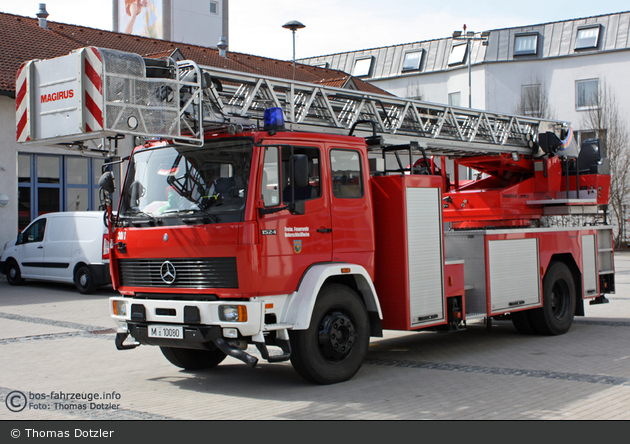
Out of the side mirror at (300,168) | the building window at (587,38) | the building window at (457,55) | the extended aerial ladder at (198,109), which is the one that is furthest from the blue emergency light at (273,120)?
the building window at (457,55)

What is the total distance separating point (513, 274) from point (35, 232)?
12.8 metres

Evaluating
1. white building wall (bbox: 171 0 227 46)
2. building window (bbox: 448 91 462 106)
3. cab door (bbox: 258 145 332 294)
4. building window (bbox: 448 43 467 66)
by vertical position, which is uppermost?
→ white building wall (bbox: 171 0 227 46)

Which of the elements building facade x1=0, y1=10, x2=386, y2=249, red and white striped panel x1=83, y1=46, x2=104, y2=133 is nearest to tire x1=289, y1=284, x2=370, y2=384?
red and white striped panel x1=83, y1=46, x2=104, y2=133

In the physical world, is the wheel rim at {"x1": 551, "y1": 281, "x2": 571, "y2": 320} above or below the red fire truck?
below

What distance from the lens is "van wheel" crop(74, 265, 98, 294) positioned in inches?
651

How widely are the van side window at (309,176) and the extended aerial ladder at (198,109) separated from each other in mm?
497

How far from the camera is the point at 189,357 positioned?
8367 mm

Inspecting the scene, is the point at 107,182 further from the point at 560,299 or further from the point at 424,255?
the point at 560,299

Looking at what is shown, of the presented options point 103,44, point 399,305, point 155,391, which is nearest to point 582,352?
point 399,305

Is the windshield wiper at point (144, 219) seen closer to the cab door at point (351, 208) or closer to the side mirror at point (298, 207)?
the side mirror at point (298, 207)

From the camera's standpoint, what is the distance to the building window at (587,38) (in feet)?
127

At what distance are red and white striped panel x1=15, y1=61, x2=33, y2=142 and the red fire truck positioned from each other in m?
0.02

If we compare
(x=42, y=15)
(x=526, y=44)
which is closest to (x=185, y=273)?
(x=42, y=15)

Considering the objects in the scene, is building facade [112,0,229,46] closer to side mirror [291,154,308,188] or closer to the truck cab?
the truck cab
